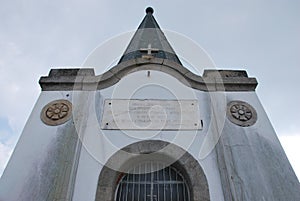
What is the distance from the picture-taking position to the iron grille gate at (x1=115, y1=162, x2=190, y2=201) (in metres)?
4.77

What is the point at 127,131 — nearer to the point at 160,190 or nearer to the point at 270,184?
the point at 160,190

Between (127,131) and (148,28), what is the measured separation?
676 cm

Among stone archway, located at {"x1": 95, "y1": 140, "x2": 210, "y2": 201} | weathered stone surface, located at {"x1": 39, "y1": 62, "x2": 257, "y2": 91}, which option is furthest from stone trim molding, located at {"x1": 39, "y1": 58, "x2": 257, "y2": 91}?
stone archway, located at {"x1": 95, "y1": 140, "x2": 210, "y2": 201}

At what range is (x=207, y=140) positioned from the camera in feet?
17.1

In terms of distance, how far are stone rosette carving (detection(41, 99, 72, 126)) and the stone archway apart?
1.46 m

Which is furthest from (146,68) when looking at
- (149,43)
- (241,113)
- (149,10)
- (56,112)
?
(149,10)

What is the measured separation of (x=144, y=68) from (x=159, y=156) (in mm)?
2467

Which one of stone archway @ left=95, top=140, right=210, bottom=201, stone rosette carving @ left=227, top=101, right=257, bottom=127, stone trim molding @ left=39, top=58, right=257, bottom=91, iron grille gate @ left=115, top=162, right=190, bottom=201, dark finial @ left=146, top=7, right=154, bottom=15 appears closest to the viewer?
stone archway @ left=95, top=140, right=210, bottom=201

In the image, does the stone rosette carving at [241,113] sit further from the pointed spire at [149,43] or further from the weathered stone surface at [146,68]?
the pointed spire at [149,43]

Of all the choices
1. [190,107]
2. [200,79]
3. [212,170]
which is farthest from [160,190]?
[200,79]

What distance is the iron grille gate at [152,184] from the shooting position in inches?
188

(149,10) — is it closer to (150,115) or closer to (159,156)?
(150,115)

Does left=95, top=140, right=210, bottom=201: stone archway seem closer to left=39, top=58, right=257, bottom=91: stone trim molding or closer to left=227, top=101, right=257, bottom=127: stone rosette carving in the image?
left=227, top=101, right=257, bottom=127: stone rosette carving

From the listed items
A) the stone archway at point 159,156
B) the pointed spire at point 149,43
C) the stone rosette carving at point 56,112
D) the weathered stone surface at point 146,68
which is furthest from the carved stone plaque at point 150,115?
the pointed spire at point 149,43
